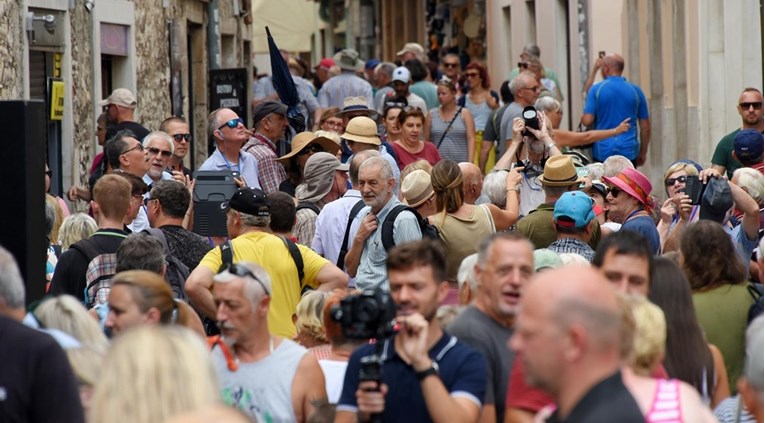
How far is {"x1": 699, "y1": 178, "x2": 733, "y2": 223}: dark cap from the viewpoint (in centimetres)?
989

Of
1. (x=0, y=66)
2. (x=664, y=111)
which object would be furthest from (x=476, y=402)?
(x=664, y=111)

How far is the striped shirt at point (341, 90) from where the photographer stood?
2073 cm

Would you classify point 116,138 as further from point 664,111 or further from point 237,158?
point 664,111

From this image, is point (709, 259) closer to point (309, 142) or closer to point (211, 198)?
point (211, 198)

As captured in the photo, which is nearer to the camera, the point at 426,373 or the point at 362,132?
the point at 426,373

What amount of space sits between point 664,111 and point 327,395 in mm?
16385

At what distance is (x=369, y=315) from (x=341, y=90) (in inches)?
588

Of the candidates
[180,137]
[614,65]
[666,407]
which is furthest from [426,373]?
[614,65]

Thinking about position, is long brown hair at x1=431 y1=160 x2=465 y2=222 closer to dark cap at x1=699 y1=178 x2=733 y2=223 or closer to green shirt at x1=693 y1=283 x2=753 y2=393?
dark cap at x1=699 y1=178 x2=733 y2=223

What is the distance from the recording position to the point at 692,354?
641cm

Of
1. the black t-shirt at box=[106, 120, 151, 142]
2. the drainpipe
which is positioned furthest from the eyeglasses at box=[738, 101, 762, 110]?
the drainpipe

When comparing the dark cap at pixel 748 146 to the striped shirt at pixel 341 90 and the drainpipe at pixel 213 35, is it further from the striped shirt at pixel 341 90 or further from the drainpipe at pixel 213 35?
the drainpipe at pixel 213 35

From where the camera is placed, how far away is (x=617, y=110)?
56.9 ft

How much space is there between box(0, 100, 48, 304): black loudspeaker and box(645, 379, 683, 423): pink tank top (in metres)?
3.42
